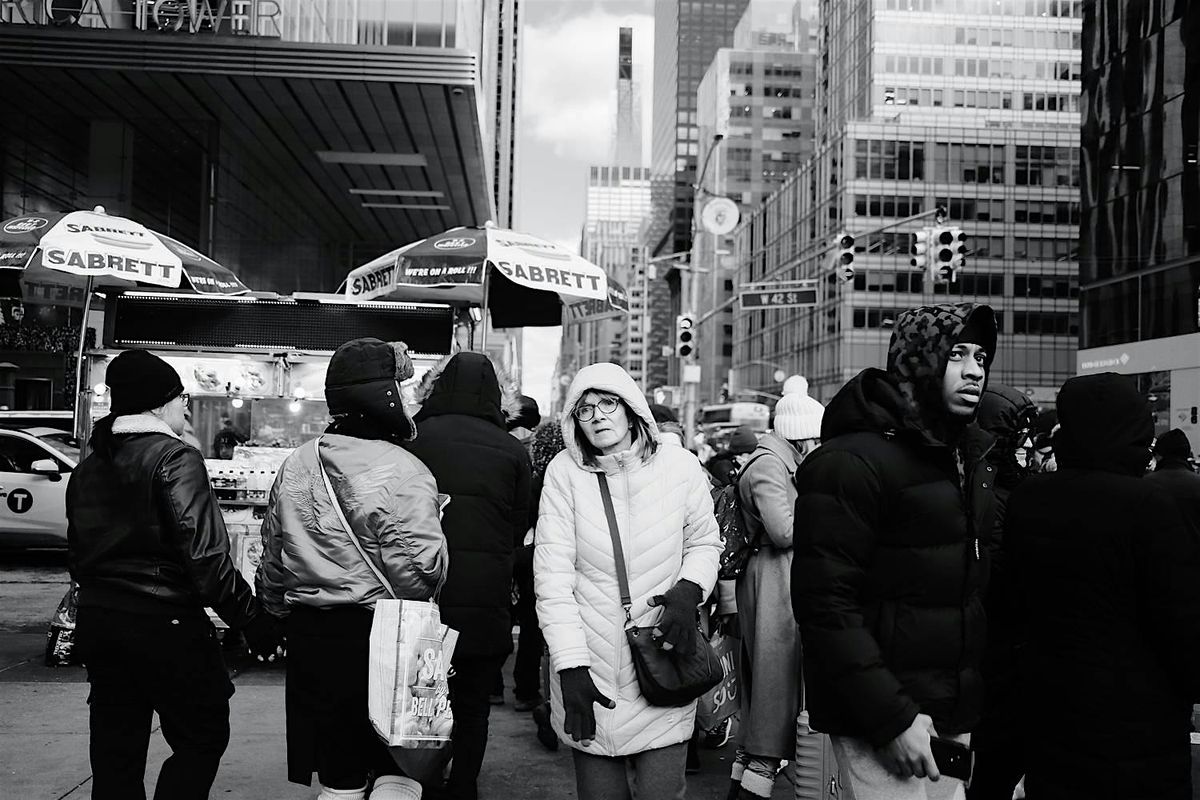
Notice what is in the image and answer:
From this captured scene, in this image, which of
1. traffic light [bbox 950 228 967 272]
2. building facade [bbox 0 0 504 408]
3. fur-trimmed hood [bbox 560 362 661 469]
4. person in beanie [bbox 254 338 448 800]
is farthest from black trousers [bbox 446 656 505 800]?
traffic light [bbox 950 228 967 272]

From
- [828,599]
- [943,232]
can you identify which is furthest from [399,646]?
[943,232]

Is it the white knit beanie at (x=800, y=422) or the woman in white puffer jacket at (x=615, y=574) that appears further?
the white knit beanie at (x=800, y=422)

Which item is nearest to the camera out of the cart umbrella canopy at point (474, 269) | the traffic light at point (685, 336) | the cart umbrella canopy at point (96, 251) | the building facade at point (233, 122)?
the cart umbrella canopy at point (96, 251)

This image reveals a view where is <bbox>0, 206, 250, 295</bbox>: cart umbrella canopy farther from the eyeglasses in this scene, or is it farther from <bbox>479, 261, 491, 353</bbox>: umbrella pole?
the eyeglasses

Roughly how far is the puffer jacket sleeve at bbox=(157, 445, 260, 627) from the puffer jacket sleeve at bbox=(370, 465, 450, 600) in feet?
1.94

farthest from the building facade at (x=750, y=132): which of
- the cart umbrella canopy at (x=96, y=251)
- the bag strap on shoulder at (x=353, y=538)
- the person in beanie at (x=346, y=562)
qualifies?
→ the bag strap on shoulder at (x=353, y=538)

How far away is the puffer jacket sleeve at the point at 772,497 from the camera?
500 cm

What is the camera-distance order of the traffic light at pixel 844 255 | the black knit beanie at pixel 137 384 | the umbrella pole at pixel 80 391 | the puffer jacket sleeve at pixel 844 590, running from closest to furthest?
the puffer jacket sleeve at pixel 844 590 < the black knit beanie at pixel 137 384 < the umbrella pole at pixel 80 391 < the traffic light at pixel 844 255

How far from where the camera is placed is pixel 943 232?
73.4 ft

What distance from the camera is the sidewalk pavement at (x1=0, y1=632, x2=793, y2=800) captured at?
5426mm

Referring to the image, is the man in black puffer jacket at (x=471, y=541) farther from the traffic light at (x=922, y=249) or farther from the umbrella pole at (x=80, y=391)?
the traffic light at (x=922, y=249)

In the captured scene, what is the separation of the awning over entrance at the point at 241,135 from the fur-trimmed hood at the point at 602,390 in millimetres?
14968

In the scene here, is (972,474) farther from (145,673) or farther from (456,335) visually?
(456,335)

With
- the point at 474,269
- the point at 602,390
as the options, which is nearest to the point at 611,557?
the point at 602,390
